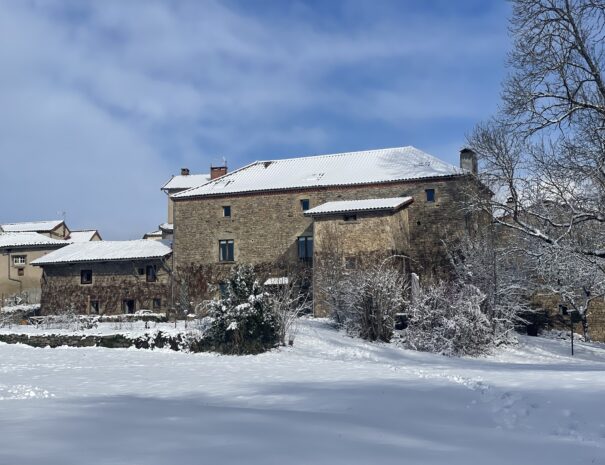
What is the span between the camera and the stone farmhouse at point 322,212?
31.6 metres

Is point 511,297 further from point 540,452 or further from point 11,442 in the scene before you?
point 11,442

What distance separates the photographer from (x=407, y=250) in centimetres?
3325

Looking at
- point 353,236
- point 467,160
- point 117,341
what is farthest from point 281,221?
point 117,341

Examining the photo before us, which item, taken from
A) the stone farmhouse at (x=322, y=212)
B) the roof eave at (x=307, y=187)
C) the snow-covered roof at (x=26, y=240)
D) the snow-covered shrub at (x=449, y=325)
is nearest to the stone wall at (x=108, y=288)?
the stone farmhouse at (x=322, y=212)

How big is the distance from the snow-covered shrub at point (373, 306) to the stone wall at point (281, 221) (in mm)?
10309

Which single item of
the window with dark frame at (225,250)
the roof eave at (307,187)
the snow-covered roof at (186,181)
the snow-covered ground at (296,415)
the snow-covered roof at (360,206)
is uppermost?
the snow-covered roof at (186,181)

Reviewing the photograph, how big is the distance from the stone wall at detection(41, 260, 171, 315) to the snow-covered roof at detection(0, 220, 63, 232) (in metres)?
17.4

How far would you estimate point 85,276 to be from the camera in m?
37.6

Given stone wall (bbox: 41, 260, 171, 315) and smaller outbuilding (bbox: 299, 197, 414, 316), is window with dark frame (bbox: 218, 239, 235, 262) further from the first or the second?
smaller outbuilding (bbox: 299, 197, 414, 316)

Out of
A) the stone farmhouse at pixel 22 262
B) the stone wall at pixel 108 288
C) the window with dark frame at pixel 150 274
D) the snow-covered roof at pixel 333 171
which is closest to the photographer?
the snow-covered roof at pixel 333 171

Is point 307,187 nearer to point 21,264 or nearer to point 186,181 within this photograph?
point 21,264

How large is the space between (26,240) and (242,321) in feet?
112

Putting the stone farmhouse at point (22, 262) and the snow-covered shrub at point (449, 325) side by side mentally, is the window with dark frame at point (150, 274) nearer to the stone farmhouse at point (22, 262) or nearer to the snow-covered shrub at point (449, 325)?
the stone farmhouse at point (22, 262)

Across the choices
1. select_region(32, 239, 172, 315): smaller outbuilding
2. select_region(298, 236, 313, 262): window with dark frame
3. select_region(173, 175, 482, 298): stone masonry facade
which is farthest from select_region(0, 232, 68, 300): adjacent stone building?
select_region(298, 236, 313, 262): window with dark frame
